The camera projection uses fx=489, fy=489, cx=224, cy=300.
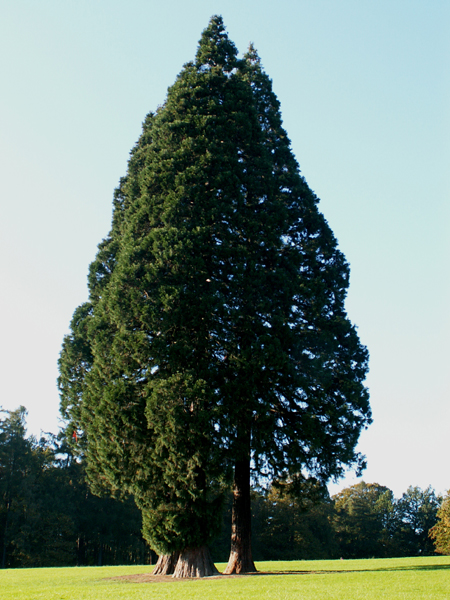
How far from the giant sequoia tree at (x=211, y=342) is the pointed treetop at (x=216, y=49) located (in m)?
1.12

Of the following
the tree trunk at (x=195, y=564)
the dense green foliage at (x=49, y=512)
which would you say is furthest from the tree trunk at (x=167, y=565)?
the dense green foliage at (x=49, y=512)

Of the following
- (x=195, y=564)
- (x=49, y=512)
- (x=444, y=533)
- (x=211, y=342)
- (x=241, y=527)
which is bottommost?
(x=444, y=533)

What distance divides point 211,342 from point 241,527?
560 centimetres

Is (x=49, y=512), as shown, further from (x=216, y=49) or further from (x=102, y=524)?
(x=216, y=49)

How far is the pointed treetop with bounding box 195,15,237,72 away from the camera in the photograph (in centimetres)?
1877

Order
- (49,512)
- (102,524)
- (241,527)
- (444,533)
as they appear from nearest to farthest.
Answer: (241,527), (49,512), (444,533), (102,524)

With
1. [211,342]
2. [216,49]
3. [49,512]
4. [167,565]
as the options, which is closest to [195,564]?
[167,565]

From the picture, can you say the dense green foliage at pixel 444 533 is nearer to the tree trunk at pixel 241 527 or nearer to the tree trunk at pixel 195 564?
the tree trunk at pixel 241 527

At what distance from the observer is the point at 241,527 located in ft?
47.5

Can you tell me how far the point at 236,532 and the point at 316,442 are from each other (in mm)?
3753

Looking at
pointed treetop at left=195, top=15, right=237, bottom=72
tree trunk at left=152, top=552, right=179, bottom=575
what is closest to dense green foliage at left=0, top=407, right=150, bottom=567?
tree trunk at left=152, top=552, right=179, bottom=575

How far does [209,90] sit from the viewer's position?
1784cm

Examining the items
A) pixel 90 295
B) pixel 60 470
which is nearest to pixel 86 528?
pixel 60 470

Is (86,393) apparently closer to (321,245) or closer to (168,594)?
(168,594)
